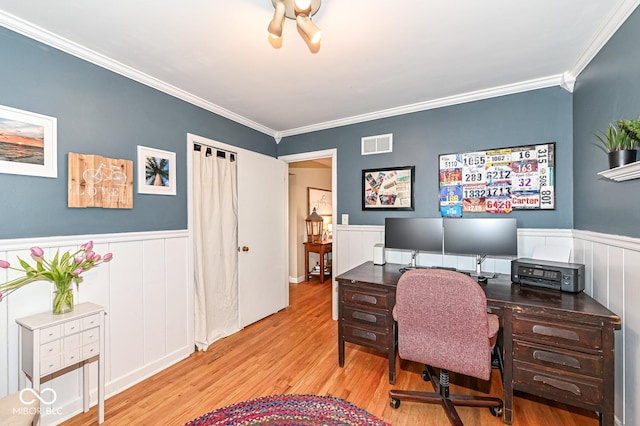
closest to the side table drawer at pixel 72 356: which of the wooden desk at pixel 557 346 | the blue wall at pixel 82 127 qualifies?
the blue wall at pixel 82 127

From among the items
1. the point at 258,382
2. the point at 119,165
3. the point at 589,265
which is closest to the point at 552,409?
the point at 589,265

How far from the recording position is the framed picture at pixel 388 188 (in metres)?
2.88

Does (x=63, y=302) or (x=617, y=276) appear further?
(x=63, y=302)

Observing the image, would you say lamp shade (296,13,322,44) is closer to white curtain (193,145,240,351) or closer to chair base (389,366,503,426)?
white curtain (193,145,240,351)

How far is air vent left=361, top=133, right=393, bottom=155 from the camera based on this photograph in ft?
9.87

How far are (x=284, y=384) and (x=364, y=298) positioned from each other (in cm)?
90

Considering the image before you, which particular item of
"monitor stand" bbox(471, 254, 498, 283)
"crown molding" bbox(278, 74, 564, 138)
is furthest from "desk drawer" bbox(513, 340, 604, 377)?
"crown molding" bbox(278, 74, 564, 138)

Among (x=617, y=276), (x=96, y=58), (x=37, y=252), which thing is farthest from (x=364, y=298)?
(x=96, y=58)

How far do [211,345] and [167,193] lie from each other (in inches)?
61.0

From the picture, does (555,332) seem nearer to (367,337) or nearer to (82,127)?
(367,337)

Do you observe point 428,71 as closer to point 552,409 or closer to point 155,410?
point 552,409

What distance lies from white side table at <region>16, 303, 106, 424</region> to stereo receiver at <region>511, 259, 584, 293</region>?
287 cm

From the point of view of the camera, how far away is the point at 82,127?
1.88 meters

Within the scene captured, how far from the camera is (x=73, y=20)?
1.59 m
